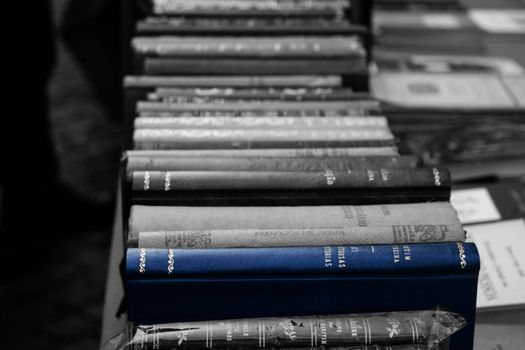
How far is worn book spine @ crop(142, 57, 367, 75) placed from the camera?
1052 mm

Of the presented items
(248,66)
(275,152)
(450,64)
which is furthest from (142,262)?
(450,64)

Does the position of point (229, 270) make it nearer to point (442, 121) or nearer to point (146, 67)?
point (146, 67)

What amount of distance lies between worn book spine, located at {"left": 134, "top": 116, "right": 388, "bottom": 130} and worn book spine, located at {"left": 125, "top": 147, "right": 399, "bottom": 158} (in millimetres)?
51

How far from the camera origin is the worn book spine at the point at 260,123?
0.90 meters

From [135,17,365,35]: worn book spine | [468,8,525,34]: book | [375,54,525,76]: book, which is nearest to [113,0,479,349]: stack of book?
[135,17,365,35]: worn book spine

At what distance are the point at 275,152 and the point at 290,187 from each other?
9cm

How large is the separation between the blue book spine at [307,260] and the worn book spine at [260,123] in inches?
9.7

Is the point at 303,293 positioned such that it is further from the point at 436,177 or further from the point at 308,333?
the point at 436,177

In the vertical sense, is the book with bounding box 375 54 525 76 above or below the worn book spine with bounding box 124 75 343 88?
above

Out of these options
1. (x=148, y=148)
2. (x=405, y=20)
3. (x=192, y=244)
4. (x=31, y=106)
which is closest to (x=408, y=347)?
(x=192, y=244)

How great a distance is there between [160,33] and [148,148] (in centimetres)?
32

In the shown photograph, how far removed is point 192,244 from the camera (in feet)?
2.30

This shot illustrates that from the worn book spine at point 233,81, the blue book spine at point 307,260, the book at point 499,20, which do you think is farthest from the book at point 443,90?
the blue book spine at point 307,260

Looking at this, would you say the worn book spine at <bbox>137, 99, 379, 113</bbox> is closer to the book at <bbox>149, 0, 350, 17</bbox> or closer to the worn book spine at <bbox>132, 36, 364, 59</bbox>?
the worn book spine at <bbox>132, 36, 364, 59</bbox>
